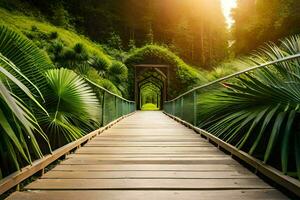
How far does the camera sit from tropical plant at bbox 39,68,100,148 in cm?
440

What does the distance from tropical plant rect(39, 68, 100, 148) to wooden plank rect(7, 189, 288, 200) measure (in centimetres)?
217

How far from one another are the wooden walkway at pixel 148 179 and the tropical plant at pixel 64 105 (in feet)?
2.19

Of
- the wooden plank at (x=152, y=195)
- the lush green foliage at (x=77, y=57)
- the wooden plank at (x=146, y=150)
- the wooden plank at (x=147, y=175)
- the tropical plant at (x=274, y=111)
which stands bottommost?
the wooden plank at (x=152, y=195)

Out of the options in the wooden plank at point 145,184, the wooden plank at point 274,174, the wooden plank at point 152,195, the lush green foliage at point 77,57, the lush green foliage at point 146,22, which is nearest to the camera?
the wooden plank at point 274,174

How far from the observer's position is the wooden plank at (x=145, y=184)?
2.34 m

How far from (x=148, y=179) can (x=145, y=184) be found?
0.15m

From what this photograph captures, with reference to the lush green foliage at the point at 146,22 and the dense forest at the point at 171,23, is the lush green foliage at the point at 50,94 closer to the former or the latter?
the dense forest at the point at 171,23

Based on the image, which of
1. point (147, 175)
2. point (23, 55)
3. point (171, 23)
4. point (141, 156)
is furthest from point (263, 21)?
point (147, 175)

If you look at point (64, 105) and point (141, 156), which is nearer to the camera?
point (141, 156)

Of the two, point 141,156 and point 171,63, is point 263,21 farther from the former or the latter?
point 141,156

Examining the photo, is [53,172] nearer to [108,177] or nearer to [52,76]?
[108,177]

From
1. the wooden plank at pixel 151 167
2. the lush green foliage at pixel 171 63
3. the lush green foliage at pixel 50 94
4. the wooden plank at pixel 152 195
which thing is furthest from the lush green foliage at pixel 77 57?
the wooden plank at pixel 152 195

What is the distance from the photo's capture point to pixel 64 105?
4.78 m

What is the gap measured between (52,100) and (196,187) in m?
3.03
